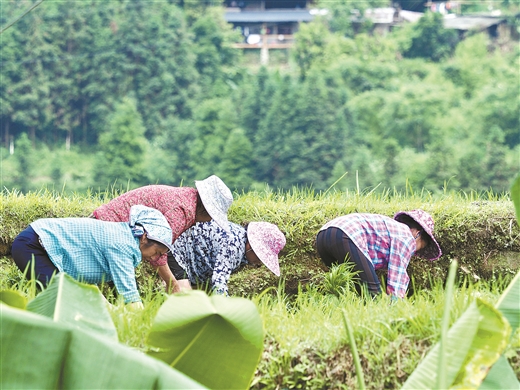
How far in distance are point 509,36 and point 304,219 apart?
273ft

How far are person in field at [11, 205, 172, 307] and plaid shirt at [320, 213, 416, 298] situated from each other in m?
1.16

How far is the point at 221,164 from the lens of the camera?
2382 inches

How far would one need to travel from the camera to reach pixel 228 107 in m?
66.6

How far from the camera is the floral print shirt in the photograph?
4.34 m

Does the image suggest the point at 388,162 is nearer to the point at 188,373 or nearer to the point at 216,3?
the point at 216,3

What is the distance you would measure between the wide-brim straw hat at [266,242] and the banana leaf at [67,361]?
93.2 inches

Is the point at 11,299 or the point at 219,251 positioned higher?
the point at 11,299

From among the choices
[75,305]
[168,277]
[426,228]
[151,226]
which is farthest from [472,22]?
[75,305]

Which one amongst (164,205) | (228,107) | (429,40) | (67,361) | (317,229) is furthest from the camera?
(429,40)

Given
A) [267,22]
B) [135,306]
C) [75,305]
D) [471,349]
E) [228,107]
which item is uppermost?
[75,305]

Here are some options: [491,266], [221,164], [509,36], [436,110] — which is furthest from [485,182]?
[491,266]

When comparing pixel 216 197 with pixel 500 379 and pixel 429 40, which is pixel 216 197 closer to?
pixel 500 379

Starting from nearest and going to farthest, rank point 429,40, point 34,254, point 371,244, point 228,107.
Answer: point 34,254 < point 371,244 < point 228,107 < point 429,40

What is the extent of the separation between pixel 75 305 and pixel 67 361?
0.29 m
